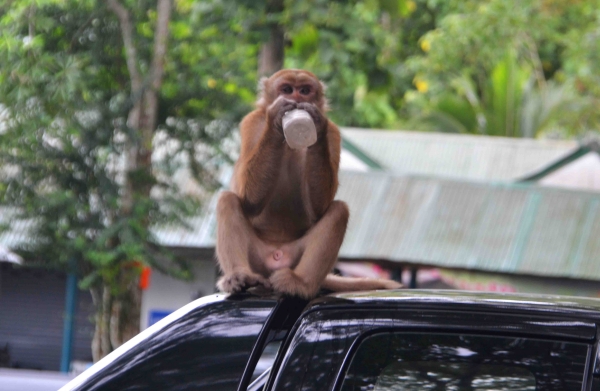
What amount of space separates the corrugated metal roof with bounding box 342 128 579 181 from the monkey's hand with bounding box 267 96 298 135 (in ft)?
26.7

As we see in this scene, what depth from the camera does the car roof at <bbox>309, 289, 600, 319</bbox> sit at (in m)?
2.13

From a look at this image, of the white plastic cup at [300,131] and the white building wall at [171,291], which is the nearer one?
the white plastic cup at [300,131]

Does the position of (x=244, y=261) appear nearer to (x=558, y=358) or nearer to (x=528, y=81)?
(x=558, y=358)

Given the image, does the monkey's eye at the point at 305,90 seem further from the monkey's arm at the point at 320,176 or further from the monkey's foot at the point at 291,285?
the monkey's foot at the point at 291,285

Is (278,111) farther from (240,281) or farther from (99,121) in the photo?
(99,121)

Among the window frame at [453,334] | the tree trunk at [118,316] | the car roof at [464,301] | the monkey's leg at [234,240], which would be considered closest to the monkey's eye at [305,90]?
the monkey's leg at [234,240]

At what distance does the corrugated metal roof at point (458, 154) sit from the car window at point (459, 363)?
31.3 feet

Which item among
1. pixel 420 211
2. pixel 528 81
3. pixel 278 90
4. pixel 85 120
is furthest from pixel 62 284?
pixel 278 90

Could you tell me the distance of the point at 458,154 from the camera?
12133mm

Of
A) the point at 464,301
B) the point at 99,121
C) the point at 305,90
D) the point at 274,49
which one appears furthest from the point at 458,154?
the point at 464,301

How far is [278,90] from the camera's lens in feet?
12.5

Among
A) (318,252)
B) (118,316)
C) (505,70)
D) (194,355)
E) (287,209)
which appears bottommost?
(118,316)

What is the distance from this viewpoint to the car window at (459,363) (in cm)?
198

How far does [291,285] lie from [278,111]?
86cm
